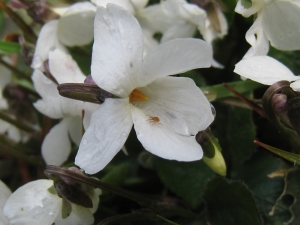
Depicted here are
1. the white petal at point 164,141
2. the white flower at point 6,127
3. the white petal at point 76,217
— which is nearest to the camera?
the white petal at point 164,141

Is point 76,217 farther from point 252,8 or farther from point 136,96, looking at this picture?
point 252,8

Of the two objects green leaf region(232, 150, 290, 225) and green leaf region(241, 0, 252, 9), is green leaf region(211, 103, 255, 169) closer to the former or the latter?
green leaf region(232, 150, 290, 225)

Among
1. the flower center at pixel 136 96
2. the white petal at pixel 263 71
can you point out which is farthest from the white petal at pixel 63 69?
the white petal at pixel 263 71

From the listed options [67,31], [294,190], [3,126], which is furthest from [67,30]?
[294,190]

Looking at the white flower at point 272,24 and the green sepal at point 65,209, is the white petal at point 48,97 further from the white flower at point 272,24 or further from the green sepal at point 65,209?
the white flower at point 272,24

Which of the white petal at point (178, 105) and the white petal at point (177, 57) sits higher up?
the white petal at point (177, 57)

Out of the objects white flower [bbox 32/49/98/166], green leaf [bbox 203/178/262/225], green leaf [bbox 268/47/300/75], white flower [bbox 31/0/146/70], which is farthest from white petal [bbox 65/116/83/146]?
green leaf [bbox 268/47/300/75]

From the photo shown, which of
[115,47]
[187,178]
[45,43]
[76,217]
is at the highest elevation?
[115,47]
